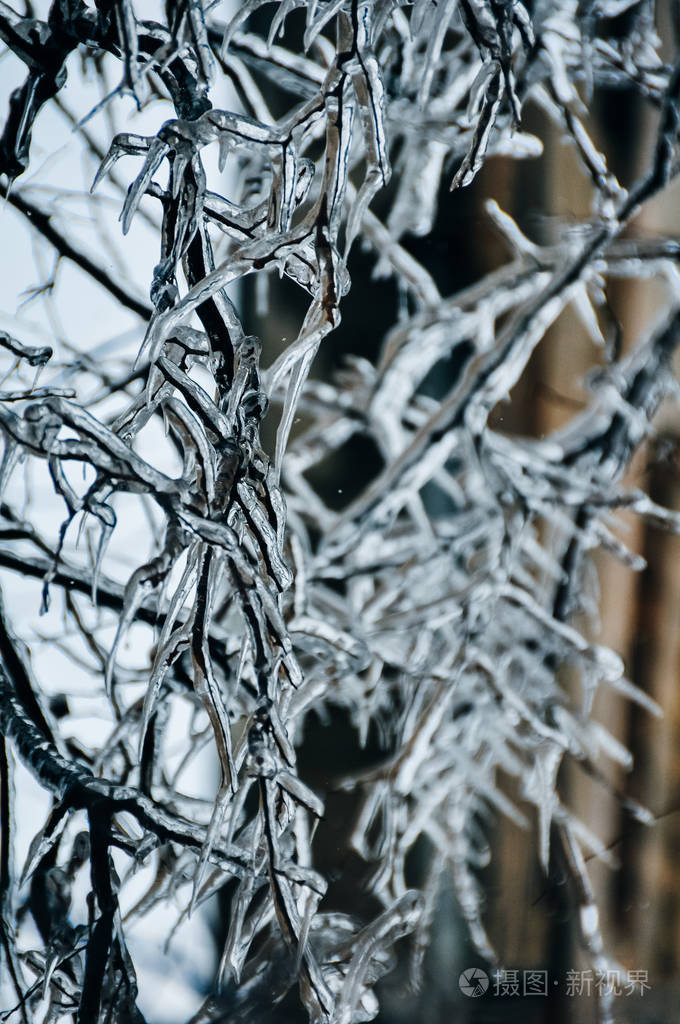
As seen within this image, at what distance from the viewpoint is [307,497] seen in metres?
0.47

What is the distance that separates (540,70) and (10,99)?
0.26 meters

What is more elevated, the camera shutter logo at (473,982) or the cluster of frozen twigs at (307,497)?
the cluster of frozen twigs at (307,497)

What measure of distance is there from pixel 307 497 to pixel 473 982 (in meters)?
0.28

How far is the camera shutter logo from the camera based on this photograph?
0.42 metres

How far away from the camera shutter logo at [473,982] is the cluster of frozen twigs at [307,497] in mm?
12

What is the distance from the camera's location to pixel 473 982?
0.43 metres

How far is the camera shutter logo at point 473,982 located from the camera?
16.5 inches

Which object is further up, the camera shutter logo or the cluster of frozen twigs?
A: the cluster of frozen twigs

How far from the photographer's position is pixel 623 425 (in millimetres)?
452

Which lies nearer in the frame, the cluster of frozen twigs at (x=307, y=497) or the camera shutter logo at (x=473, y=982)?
the cluster of frozen twigs at (x=307, y=497)

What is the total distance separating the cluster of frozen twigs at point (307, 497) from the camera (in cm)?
22

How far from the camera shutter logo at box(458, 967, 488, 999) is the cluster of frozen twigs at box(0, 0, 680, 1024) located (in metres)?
0.01

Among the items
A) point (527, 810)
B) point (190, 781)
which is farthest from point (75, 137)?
point (527, 810)

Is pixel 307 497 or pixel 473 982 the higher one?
pixel 307 497
